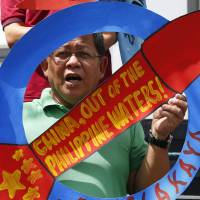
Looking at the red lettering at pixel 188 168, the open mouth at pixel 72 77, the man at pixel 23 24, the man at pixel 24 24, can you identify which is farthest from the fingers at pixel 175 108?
the man at pixel 23 24

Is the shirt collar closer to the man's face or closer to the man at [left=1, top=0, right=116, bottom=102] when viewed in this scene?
the man's face

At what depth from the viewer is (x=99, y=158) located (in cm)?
202

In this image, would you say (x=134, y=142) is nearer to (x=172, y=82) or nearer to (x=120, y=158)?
(x=120, y=158)

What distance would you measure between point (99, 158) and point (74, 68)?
0.25m

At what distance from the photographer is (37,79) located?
2.56 meters

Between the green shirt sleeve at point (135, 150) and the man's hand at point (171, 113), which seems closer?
the man's hand at point (171, 113)

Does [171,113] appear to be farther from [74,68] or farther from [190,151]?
[74,68]

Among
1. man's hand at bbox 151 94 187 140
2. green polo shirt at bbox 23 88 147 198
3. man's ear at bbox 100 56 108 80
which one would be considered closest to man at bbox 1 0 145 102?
man's ear at bbox 100 56 108 80

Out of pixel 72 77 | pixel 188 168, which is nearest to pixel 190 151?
pixel 188 168

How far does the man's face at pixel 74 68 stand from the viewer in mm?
2047

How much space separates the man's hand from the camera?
1.98 m

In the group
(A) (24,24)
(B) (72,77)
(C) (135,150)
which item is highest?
(B) (72,77)

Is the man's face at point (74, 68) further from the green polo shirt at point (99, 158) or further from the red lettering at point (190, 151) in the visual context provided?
the red lettering at point (190, 151)

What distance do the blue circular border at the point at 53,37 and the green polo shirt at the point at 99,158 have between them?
83mm
